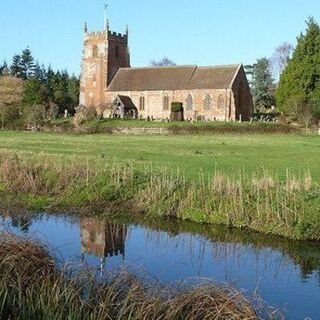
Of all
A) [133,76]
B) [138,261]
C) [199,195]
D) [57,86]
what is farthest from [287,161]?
[57,86]

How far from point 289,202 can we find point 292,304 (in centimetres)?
615

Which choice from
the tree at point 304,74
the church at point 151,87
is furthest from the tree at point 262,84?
the tree at point 304,74

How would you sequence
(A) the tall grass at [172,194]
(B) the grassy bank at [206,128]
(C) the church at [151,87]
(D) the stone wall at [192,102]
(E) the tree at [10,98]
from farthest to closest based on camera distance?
(C) the church at [151,87], (D) the stone wall at [192,102], (E) the tree at [10,98], (B) the grassy bank at [206,128], (A) the tall grass at [172,194]

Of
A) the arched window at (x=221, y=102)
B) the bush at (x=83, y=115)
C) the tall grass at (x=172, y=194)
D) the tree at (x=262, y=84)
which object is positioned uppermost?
the tree at (x=262, y=84)

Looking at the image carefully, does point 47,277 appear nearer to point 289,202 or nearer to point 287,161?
point 289,202

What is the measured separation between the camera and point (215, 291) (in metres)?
8.25

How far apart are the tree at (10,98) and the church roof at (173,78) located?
1448 centimetres

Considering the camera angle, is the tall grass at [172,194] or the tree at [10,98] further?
the tree at [10,98]

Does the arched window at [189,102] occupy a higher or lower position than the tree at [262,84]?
lower

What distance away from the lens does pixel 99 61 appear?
290ft

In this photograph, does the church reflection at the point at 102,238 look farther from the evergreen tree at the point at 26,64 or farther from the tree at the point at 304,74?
the evergreen tree at the point at 26,64

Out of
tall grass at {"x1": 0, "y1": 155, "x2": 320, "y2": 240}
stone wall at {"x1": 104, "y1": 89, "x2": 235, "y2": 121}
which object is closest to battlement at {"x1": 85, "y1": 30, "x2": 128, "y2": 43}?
stone wall at {"x1": 104, "y1": 89, "x2": 235, "y2": 121}


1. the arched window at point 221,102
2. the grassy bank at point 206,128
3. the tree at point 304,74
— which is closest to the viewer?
the grassy bank at point 206,128

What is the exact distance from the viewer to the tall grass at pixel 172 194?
1669cm
